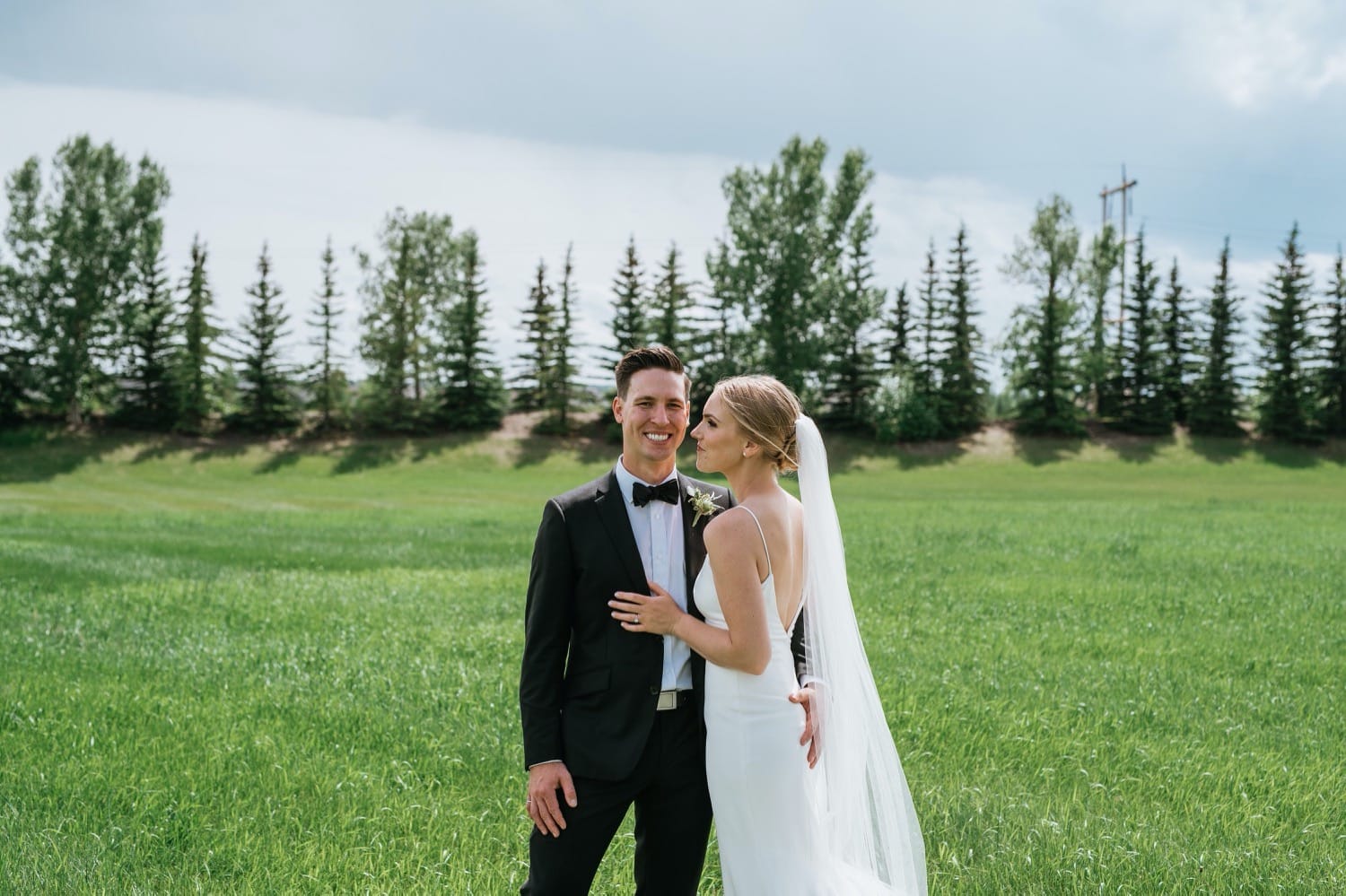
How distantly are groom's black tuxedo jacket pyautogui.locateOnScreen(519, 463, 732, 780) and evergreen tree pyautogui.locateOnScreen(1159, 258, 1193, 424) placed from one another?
6706 centimetres

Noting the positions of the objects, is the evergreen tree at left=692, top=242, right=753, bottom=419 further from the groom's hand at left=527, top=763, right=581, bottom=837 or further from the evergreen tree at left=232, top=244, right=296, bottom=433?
the groom's hand at left=527, top=763, right=581, bottom=837

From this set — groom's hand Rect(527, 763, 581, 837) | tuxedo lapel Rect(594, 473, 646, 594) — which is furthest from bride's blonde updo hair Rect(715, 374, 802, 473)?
groom's hand Rect(527, 763, 581, 837)

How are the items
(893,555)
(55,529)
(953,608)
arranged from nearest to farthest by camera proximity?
(953,608)
(893,555)
(55,529)

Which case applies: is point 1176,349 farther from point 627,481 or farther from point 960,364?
point 627,481

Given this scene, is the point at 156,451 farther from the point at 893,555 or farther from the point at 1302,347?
the point at 1302,347

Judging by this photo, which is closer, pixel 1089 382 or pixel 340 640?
pixel 340 640

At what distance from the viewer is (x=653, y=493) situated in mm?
3938

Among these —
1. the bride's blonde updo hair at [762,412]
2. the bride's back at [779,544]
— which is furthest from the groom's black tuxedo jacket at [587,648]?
the bride's blonde updo hair at [762,412]

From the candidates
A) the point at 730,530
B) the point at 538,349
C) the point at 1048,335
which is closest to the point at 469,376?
the point at 538,349

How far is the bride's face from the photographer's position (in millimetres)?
3766

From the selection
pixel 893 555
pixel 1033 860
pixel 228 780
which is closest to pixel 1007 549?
pixel 893 555

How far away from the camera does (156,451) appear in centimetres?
5359

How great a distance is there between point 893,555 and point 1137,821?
1247 cm

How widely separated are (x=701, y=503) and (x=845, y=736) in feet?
4.21
